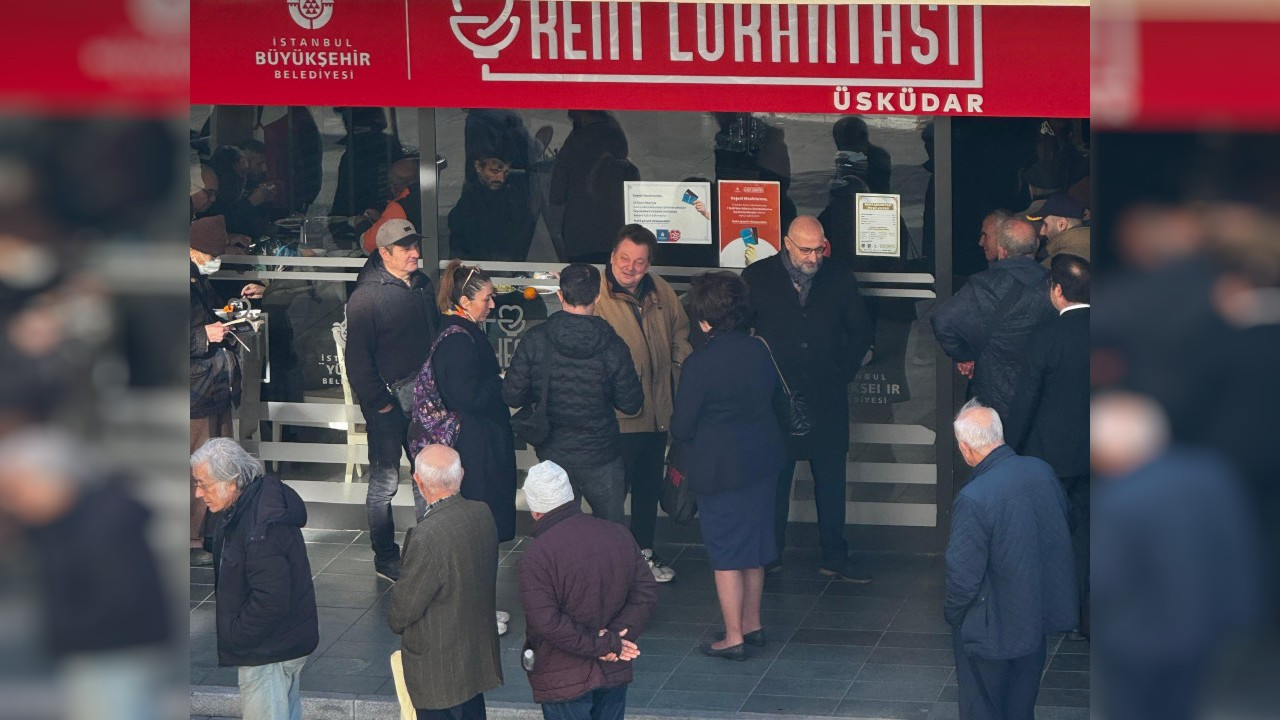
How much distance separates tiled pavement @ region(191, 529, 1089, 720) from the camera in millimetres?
7105

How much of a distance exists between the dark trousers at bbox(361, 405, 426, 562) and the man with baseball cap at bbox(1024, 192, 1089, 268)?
3.43 metres

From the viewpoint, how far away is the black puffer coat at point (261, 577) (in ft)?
19.5

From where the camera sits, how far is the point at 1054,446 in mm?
6996

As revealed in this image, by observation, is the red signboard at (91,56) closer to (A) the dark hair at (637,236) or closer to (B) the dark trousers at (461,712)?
(B) the dark trousers at (461,712)

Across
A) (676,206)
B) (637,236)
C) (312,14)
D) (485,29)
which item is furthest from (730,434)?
(312,14)

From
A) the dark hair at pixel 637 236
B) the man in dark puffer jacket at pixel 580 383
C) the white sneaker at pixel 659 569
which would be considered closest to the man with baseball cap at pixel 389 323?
the man in dark puffer jacket at pixel 580 383

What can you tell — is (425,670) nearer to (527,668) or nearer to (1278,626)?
(527,668)

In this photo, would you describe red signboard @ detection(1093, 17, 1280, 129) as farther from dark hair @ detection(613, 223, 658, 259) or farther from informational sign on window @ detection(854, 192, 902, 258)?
informational sign on window @ detection(854, 192, 902, 258)

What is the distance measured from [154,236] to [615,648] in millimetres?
5181

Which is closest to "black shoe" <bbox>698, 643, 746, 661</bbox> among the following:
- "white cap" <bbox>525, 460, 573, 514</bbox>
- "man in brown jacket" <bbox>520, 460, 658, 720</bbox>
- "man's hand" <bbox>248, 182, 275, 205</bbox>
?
"man in brown jacket" <bbox>520, 460, 658, 720</bbox>

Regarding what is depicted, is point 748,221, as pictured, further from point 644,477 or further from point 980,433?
point 980,433

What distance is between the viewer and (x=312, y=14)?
25.1 ft

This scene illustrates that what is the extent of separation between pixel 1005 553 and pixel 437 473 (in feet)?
6.93

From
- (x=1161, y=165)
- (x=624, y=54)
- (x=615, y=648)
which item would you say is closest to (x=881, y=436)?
(x=624, y=54)
